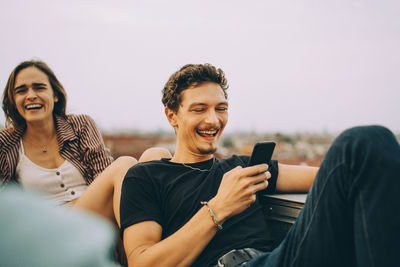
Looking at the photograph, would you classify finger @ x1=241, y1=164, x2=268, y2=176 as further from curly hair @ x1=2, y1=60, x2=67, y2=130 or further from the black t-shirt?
curly hair @ x1=2, y1=60, x2=67, y2=130

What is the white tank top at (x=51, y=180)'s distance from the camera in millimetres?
2355

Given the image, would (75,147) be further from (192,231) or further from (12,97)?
(192,231)

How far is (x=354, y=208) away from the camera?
1021mm

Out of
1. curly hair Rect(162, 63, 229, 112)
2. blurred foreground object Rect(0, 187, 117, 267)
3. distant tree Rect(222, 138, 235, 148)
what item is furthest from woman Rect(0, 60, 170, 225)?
distant tree Rect(222, 138, 235, 148)

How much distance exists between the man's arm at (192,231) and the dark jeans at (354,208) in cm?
32

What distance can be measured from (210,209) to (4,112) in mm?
2102

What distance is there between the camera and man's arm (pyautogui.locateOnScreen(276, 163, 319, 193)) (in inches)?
73.7

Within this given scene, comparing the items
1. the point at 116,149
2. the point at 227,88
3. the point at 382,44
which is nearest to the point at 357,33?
the point at 382,44

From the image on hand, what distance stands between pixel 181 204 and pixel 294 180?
2.36 ft

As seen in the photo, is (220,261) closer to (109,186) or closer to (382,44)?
(109,186)

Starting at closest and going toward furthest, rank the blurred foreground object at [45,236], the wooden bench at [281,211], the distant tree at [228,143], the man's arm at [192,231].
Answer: the blurred foreground object at [45,236] → the man's arm at [192,231] → the wooden bench at [281,211] → the distant tree at [228,143]

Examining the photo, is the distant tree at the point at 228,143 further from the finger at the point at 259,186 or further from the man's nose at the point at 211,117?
the finger at the point at 259,186

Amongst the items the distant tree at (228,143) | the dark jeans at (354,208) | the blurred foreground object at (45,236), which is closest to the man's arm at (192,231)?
the dark jeans at (354,208)

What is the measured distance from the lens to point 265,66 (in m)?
36.7
